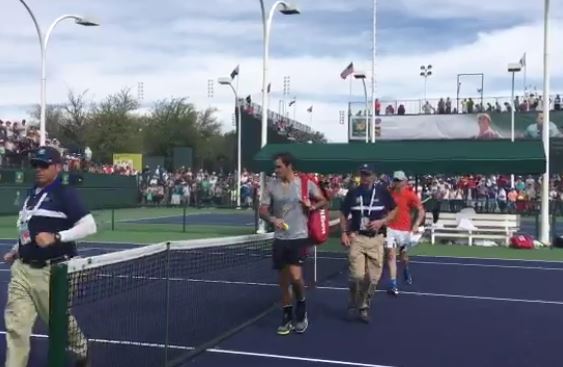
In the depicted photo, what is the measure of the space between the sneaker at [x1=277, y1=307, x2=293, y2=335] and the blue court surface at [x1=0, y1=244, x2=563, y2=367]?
0.31ft

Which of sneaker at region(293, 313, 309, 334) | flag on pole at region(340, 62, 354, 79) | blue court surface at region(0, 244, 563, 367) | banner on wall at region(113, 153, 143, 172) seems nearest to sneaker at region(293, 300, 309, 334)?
sneaker at region(293, 313, 309, 334)

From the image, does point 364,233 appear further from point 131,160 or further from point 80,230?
point 131,160

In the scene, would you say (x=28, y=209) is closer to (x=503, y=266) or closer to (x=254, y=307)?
(x=254, y=307)

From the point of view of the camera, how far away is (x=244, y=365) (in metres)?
7.16

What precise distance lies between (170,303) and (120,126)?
6246 centimetres

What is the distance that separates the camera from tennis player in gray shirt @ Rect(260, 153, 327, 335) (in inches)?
333

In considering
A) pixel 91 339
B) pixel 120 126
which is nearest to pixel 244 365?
pixel 91 339

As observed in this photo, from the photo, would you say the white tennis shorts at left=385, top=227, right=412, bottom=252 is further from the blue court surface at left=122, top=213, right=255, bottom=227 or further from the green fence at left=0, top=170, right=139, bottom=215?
the green fence at left=0, top=170, right=139, bottom=215

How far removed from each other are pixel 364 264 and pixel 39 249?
4828 mm

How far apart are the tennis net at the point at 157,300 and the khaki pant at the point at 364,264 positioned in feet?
4.13

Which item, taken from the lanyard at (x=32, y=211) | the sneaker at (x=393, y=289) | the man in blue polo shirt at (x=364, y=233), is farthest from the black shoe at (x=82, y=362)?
the sneaker at (x=393, y=289)

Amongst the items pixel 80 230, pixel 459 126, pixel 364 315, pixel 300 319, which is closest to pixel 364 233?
pixel 364 315

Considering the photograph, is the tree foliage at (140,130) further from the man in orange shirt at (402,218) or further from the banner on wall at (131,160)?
the man in orange shirt at (402,218)

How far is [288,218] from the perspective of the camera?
27.7ft
